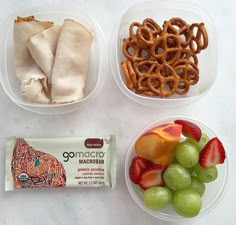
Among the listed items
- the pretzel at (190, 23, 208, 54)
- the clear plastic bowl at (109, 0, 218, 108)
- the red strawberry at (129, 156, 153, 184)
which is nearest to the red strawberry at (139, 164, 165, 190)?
the red strawberry at (129, 156, 153, 184)

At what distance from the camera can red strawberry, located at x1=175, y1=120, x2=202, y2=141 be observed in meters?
0.82

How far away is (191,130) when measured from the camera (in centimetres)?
82

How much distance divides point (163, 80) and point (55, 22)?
0.25 m

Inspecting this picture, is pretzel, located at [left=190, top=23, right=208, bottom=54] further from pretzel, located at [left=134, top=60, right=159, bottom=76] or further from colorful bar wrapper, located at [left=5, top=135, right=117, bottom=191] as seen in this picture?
colorful bar wrapper, located at [left=5, top=135, right=117, bottom=191]

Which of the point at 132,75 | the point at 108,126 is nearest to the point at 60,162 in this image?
the point at 108,126

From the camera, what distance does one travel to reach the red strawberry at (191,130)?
0.82 metres

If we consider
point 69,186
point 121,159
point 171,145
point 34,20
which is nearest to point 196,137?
point 171,145

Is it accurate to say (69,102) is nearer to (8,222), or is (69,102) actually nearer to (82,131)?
(82,131)

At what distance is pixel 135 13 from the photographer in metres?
0.91

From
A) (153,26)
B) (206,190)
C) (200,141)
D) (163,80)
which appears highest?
(153,26)

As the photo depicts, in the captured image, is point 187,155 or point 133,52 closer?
point 187,155

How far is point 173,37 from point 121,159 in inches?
10.2

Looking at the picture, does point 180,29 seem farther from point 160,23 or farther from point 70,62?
point 70,62

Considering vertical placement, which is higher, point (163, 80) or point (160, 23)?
point (160, 23)
